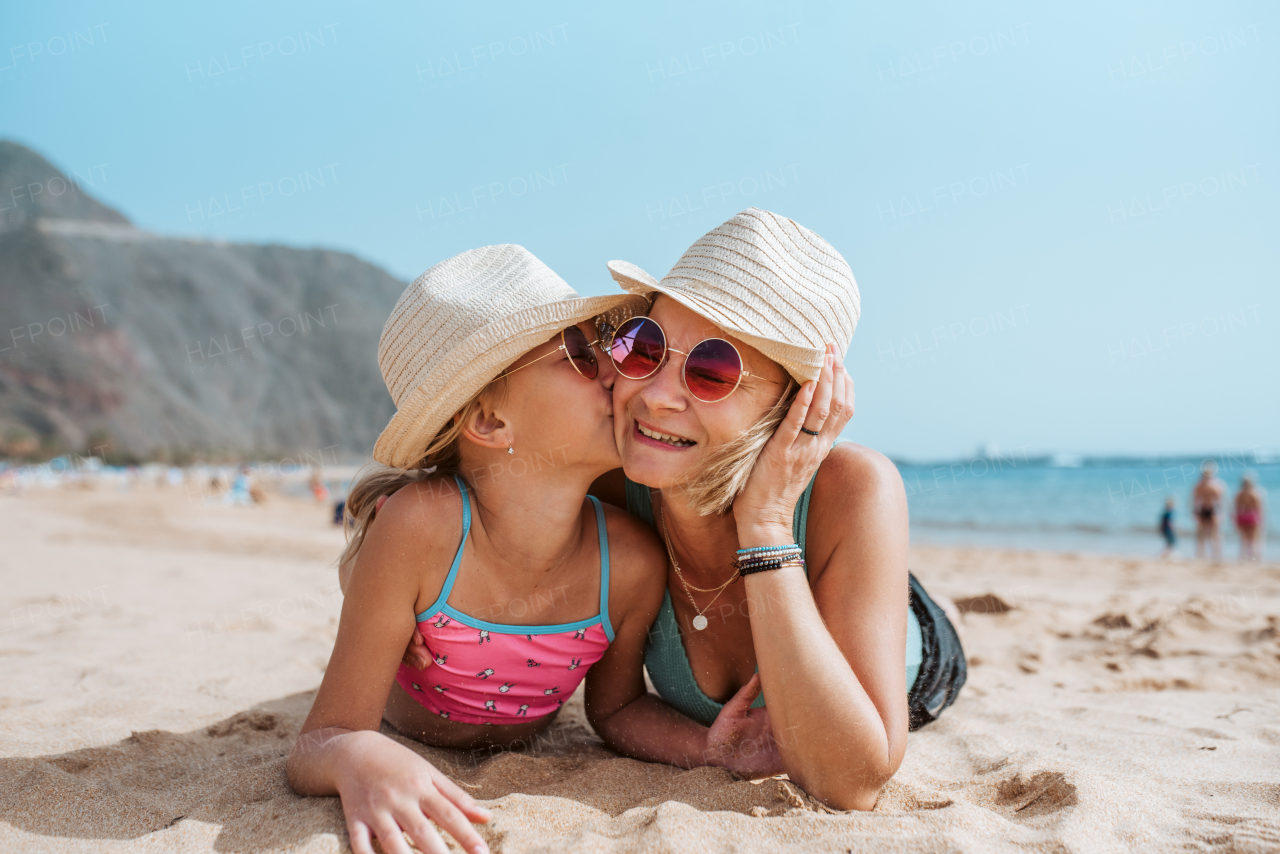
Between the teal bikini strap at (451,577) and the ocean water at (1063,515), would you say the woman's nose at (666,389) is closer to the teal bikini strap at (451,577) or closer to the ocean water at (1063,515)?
the teal bikini strap at (451,577)

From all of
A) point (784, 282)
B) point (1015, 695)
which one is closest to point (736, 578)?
point (784, 282)

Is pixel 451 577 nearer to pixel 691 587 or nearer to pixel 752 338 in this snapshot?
pixel 691 587

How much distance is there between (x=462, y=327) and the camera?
227 centimetres

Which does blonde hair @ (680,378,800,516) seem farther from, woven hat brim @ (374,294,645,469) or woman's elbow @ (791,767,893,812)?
woman's elbow @ (791,767,893,812)

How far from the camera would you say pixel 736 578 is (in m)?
2.69

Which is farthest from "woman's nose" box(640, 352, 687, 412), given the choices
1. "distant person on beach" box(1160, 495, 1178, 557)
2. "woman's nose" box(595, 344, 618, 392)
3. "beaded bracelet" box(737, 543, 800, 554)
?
"distant person on beach" box(1160, 495, 1178, 557)

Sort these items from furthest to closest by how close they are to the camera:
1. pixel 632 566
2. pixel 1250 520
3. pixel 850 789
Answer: pixel 1250 520 → pixel 632 566 → pixel 850 789

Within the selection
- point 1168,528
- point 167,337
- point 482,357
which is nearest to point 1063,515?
point 1168,528

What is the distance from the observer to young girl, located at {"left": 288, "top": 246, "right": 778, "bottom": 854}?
2.18 m

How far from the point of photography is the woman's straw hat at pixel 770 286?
85.7 inches

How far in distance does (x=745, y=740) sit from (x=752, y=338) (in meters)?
1.21

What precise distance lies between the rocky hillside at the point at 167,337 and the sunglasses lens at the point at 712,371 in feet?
184

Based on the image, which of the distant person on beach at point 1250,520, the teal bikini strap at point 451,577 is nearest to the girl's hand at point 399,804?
the teal bikini strap at point 451,577

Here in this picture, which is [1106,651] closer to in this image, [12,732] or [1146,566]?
[12,732]
